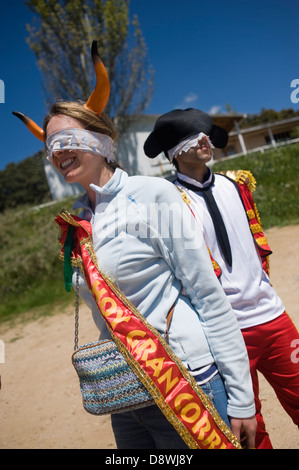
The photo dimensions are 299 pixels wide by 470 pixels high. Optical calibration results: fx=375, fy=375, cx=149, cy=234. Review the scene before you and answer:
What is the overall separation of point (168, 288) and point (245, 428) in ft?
1.85

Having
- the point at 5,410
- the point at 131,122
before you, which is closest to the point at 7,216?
the point at 131,122

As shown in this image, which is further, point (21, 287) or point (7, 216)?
point (7, 216)

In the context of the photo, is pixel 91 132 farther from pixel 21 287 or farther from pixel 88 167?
pixel 21 287

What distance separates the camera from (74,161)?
154 centimetres

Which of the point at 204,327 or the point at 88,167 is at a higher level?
the point at 88,167

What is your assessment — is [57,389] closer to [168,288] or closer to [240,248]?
[240,248]

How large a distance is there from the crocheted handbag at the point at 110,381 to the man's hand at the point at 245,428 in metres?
0.31

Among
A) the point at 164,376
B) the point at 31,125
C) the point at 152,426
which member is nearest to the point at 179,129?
the point at 31,125

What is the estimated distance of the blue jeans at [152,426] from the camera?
1325 mm

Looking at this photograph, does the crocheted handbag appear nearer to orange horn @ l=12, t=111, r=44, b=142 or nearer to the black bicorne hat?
orange horn @ l=12, t=111, r=44, b=142

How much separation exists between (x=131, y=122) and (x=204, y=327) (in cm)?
1893

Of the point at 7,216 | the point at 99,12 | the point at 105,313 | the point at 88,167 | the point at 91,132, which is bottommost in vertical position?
the point at 105,313

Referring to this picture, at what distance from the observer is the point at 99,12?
16906 mm

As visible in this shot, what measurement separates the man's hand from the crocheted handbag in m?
0.31
